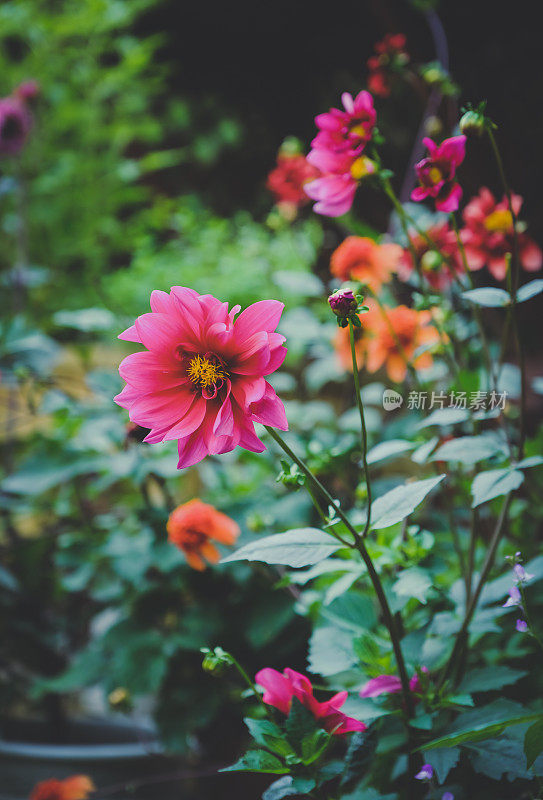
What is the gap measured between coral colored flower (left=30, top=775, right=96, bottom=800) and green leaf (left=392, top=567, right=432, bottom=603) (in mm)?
455

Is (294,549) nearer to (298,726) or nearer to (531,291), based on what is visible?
(298,726)

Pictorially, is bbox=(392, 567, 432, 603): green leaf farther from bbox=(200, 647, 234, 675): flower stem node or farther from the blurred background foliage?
bbox=(200, 647, 234, 675): flower stem node

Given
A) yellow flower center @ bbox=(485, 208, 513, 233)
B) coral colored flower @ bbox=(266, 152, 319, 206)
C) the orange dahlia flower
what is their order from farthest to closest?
1. coral colored flower @ bbox=(266, 152, 319, 206)
2. the orange dahlia flower
3. yellow flower center @ bbox=(485, 208, 513, 233)

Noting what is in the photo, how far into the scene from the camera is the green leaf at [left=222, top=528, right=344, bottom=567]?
34 cm

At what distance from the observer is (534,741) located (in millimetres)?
335

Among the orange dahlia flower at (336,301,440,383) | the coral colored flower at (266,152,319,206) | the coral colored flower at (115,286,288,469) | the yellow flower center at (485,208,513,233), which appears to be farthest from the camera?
the coral colored flower at (266,152,319,206)

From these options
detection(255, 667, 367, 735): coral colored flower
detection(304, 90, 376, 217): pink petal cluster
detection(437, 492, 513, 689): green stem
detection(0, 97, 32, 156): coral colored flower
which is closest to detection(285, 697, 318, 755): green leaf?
detection(255, 667, 367, 735): coral colored flower

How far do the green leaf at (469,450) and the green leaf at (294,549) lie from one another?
11cm

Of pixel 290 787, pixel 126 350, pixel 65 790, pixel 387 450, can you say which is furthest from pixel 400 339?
pixel 126 350

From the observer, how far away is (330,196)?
46cm

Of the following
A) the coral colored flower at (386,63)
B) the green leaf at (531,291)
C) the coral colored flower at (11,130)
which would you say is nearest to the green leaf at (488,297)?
the green leaf at (531,291)

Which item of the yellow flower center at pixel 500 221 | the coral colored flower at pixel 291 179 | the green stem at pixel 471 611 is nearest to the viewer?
the green stem at pixel 471 611

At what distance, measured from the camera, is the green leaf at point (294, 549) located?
340mm

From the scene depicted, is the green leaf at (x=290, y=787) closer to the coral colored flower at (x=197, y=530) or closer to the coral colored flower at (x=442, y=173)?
the coral colored flower at (x=197, y=530)
